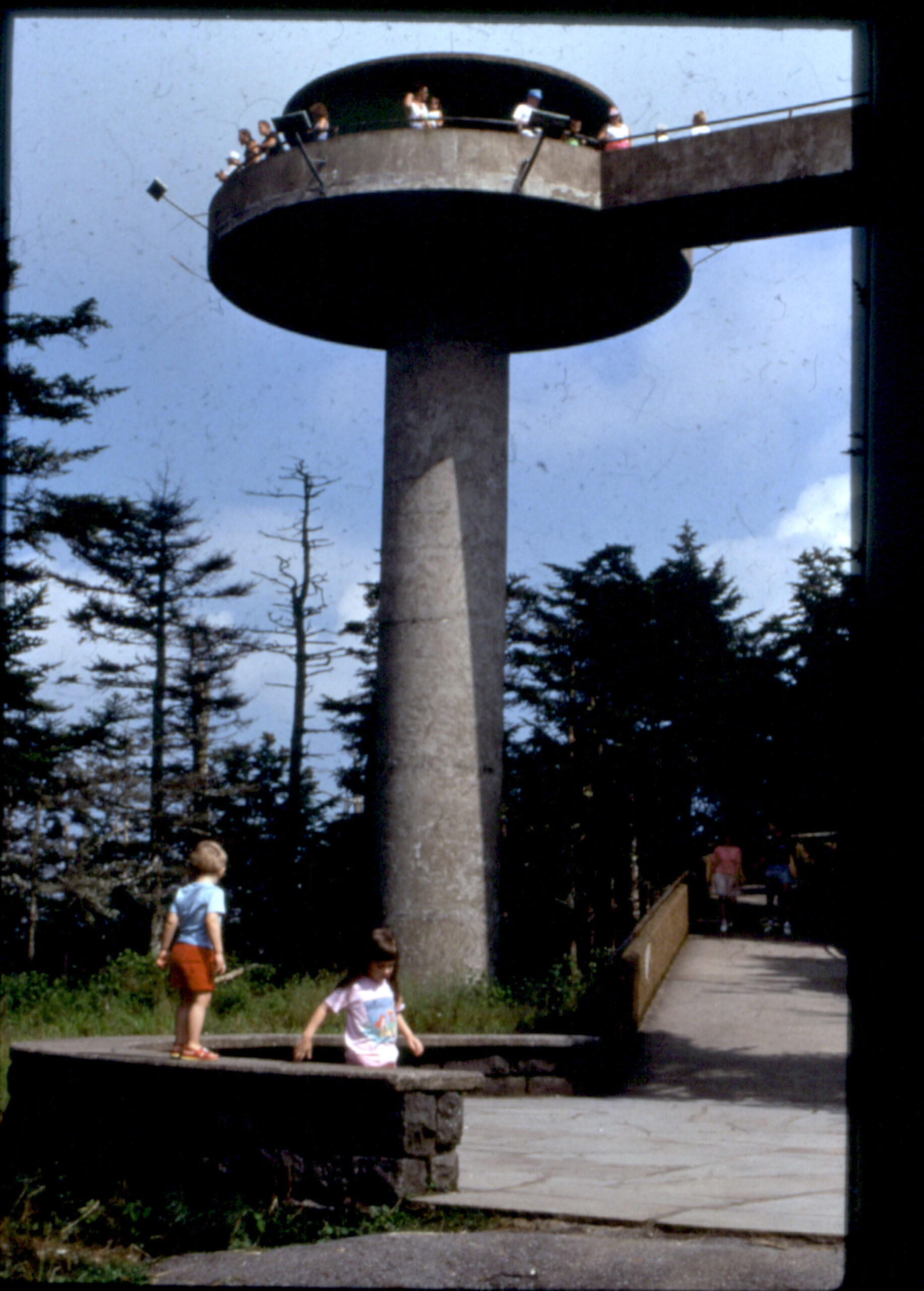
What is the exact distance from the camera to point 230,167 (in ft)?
66.5

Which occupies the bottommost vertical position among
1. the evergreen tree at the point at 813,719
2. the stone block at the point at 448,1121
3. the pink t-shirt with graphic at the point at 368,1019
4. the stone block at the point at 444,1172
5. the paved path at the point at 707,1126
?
the paved path at the point at 707,1126

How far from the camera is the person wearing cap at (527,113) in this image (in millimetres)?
18953

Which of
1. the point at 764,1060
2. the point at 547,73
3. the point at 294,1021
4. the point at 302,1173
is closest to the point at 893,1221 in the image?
Answer: the point at 302,1173

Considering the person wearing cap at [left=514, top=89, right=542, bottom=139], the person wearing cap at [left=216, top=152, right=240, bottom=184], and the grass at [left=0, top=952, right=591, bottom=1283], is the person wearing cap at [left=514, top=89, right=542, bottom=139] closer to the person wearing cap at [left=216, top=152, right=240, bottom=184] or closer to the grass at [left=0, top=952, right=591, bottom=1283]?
the person wearing cap at [left=216, top=152, right=240, bottom=184]

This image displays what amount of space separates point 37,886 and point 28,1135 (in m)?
23.7

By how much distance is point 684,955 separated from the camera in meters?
17.7

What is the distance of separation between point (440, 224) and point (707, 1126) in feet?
47.1

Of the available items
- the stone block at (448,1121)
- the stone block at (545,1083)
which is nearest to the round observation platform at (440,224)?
the stone block at (545,1083)

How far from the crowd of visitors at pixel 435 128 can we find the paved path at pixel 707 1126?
11607 millimetres

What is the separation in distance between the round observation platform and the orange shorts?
541 inches

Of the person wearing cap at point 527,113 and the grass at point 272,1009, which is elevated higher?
the person wearing cap at point 527,113

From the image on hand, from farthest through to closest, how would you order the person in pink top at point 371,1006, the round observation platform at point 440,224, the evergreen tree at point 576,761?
the evergreen tree at point 576,761 → the round observation platform at point 440,224 → the person in pink top at point 371,1006

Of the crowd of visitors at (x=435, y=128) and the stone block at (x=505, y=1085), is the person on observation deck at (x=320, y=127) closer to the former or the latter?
the crowd of visitors at (x=435, y=128)

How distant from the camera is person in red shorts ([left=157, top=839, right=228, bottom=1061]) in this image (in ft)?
24.6
